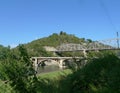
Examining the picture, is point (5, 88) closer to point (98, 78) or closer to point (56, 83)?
point (56, 83)

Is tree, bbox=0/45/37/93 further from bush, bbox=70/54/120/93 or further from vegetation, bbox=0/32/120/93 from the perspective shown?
bush, bbox=70/54/120/93

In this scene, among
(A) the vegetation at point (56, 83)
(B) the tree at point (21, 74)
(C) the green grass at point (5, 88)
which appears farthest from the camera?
(C) the green grass at point (5, 88)

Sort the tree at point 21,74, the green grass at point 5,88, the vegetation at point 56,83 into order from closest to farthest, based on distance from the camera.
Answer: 1. the tree at point 21,74
2. the vegetation at point 56,83
3. the green grass at point 5,88

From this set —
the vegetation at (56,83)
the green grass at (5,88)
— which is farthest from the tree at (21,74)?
the green grass at (5,88)

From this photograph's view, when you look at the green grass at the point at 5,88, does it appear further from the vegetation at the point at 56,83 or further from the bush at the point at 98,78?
the bush at the point at 98,78

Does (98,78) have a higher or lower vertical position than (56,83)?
higher

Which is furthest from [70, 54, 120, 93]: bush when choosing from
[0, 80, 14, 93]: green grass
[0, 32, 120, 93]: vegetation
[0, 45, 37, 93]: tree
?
[0, 45, 37, 93]: tree

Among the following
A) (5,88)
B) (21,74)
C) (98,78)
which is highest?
(21,74)

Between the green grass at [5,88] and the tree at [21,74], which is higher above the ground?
the tree at [21,74]

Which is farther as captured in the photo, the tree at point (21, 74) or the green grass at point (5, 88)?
the green grass at point (5, 88)

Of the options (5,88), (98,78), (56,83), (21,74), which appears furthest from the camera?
(56,83)

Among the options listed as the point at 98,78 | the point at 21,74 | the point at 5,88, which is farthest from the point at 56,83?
the point at 21,74

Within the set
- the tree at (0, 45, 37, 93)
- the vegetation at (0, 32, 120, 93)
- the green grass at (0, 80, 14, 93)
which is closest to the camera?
the tree at (0, 45, 37, 93)

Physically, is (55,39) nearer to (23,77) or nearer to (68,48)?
(68,48)
